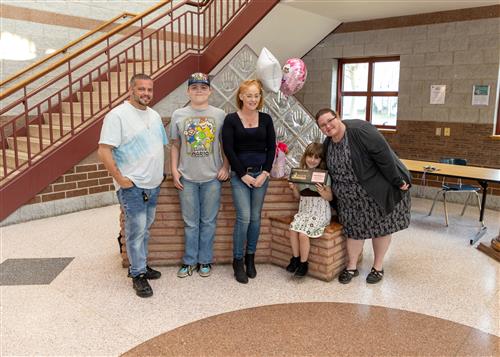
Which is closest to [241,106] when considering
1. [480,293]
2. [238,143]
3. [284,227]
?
[238,143]

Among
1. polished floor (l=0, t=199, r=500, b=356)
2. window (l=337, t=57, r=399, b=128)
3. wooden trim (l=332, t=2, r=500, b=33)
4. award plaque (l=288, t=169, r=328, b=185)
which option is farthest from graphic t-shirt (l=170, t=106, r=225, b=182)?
window (l=337, t=57, r=399, b=128)

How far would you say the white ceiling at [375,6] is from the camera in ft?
17.7

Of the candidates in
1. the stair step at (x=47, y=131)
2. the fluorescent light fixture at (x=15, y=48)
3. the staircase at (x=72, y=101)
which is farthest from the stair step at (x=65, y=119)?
the fluorescent light fixture at (x=15, y=48)

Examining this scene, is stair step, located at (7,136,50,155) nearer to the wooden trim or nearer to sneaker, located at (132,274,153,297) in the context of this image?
sneaker, located at (132,274,153,297)

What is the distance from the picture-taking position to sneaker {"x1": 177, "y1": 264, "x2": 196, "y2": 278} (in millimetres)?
3268

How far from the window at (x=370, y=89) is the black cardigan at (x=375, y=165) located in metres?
4.23

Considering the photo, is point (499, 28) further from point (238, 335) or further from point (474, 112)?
point (238, 335)

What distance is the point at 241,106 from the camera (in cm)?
305

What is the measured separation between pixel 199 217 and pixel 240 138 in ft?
2.33

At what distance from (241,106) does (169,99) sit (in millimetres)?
3243

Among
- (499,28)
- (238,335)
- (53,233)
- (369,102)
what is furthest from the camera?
(369,102)

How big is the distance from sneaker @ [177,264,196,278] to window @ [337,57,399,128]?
4861mm

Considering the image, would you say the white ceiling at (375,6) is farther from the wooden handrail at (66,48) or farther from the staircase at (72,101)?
the wooden handrail at (66,48)

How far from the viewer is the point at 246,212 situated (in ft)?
10.2
